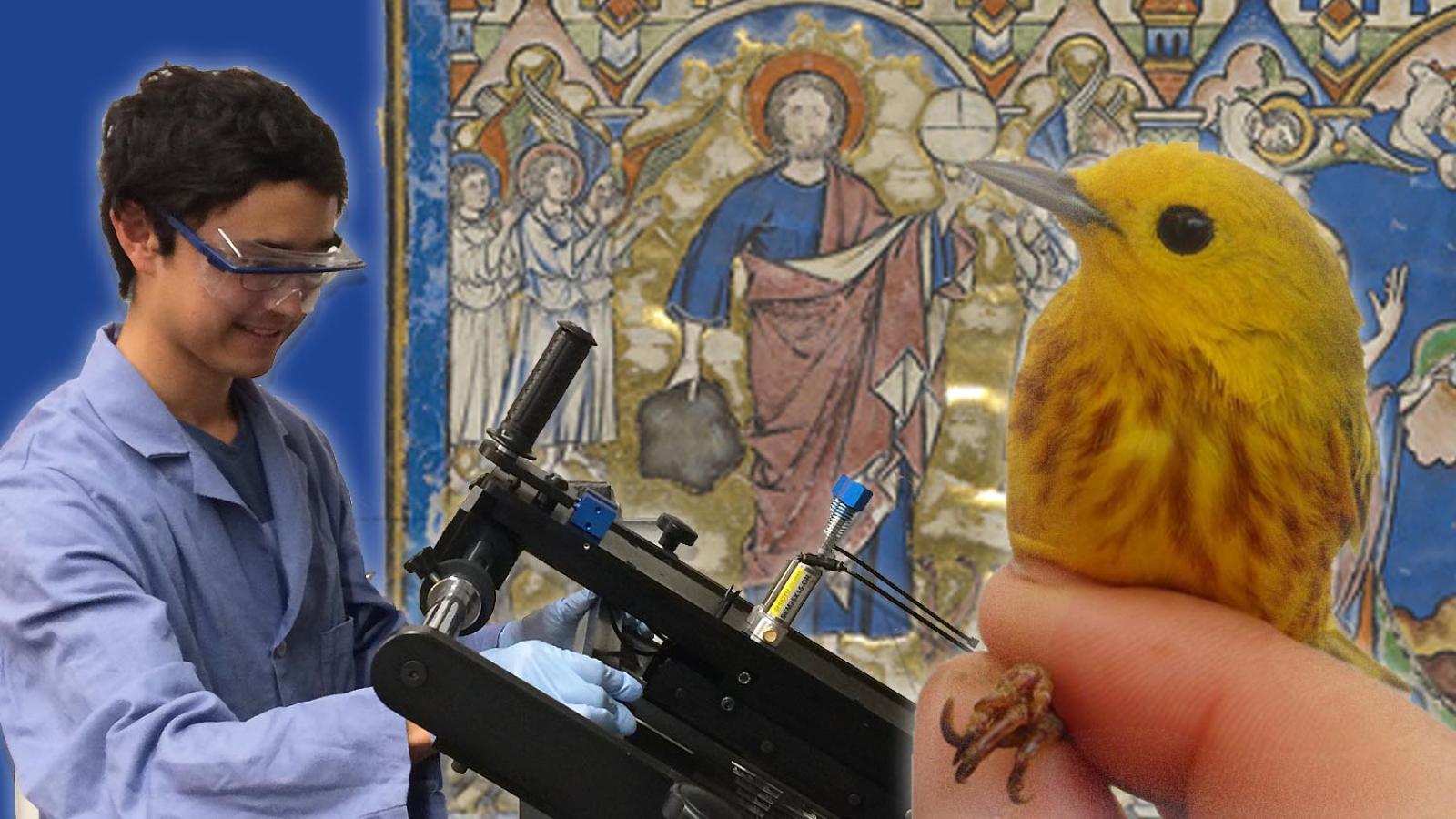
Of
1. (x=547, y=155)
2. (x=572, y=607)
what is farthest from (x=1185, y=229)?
(x=547, y=155)

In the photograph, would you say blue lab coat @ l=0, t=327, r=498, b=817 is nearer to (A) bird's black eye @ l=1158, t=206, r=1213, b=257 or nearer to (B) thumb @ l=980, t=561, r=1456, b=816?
(B) thumb @ l=980, t=561, r=1456, b=816

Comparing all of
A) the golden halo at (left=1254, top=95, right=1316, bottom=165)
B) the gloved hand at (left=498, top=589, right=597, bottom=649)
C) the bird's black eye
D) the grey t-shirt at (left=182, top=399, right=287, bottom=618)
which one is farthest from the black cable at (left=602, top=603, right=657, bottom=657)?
the golden halo at (left=1254, top=95, right=1316, bottom=165)

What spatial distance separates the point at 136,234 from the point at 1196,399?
101 centimetres

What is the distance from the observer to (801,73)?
2.48 meters

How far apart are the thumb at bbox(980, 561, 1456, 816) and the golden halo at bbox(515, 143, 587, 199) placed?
190 cm

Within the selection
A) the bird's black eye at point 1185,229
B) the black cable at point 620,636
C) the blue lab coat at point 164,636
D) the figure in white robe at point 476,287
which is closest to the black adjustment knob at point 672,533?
the black cable at point 620,636

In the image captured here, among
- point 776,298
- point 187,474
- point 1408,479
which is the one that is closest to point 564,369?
point 187,474

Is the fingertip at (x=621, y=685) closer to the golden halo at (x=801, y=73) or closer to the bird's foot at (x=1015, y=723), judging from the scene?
the bird's foot at (x=1015, y=723)

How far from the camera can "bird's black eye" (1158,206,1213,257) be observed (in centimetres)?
68

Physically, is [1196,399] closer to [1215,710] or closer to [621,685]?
[1215,710]

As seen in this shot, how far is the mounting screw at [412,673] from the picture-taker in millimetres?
1054

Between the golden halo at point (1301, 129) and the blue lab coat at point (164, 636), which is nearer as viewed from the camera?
the blue lab coat at point (164, 636)

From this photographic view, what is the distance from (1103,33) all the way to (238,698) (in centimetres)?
178

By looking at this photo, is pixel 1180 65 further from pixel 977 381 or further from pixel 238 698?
pixel 238 698
